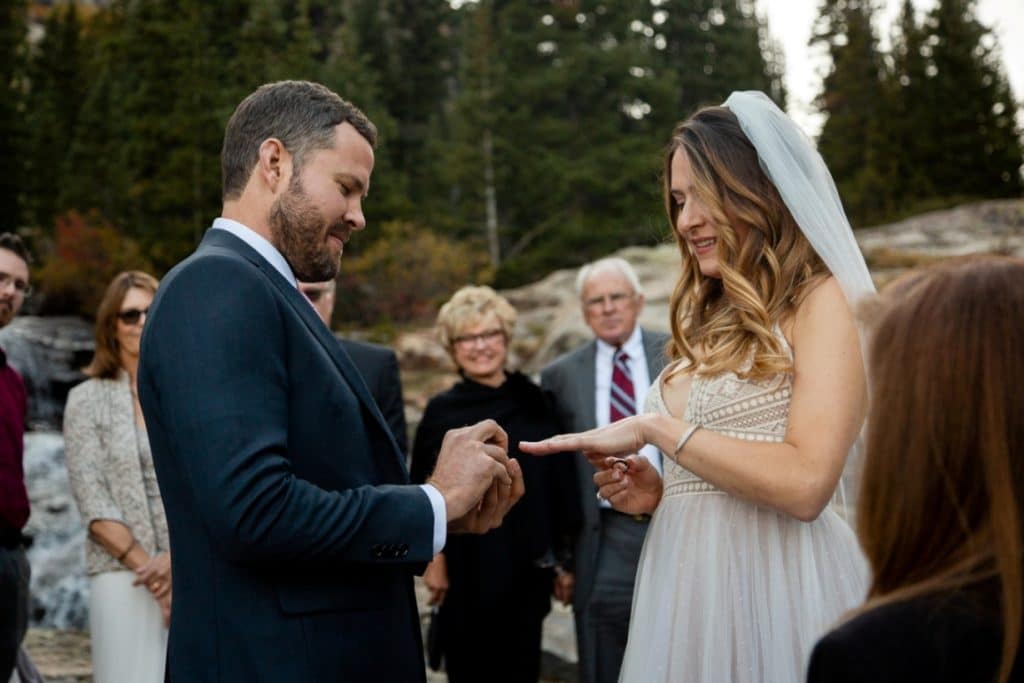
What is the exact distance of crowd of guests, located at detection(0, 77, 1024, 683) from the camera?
4.52 ft

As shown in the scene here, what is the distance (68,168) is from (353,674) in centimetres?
3233

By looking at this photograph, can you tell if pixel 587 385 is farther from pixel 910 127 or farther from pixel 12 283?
pixel 910 127

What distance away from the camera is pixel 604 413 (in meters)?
5.31

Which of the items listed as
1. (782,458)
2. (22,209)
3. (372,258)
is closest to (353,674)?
(782,458)

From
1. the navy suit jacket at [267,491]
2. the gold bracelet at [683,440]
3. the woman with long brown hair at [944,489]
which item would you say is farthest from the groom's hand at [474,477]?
the woman with long brown hair at [944,489]

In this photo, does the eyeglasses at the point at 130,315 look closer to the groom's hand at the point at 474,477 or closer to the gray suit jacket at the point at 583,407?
the gray suit jacket at the point at 583,407

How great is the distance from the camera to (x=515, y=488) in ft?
8.39

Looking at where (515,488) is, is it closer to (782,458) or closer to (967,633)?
(782,458)

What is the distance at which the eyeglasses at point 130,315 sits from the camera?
4.71m

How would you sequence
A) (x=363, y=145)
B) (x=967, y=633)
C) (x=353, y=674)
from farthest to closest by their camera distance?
(x=363, y=145) < (x=353, y=674) < (x=967, y=633)

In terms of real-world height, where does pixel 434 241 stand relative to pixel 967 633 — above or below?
above

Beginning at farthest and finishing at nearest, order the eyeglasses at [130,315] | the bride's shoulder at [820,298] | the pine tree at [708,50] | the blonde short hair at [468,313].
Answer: the pine tree at [708,50] → the blonde short hair at [468,313] → the eyeglasses at [130,315] → the bride's shoulder at [820,298]

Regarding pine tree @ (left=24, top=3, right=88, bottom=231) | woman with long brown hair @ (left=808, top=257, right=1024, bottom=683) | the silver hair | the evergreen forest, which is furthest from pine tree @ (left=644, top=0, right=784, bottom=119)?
woman with long brown hair @ (left=808, top=257, right=1024, bottom=683)

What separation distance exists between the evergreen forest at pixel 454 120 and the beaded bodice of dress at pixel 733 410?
20.3 m
